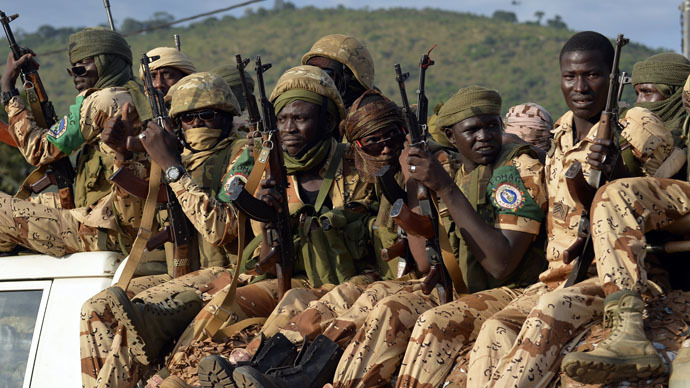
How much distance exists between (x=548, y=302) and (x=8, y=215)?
4424mm

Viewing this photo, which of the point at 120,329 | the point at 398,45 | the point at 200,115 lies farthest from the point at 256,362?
the point at 398,45

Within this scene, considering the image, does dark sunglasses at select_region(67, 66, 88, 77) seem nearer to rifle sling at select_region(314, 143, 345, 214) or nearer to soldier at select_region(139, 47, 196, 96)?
soldier at select_region(139, 47, 196, 96)

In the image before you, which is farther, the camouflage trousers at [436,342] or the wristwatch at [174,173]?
the wristwatch at [174,173]

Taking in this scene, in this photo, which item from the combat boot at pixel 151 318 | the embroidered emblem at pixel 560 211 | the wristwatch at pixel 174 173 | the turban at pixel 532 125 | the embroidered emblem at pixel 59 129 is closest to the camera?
the embroidered emblem at pixel 560 211

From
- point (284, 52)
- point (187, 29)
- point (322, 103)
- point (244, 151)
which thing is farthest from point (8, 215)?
point (187, 29)

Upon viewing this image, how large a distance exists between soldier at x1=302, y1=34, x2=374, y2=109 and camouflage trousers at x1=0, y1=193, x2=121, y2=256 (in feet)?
6.78

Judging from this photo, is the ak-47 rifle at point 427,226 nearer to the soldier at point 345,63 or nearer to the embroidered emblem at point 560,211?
the embroidered emblem at point 560,211

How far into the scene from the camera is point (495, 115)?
17.9 feet

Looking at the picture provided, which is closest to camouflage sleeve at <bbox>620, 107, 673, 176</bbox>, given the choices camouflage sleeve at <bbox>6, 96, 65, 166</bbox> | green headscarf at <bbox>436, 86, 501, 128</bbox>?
green headscarf at <bbox>436, 86, 501, 128</bbox>

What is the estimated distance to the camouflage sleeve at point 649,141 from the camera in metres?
4.81

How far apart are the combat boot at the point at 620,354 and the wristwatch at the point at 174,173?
10.0 ft

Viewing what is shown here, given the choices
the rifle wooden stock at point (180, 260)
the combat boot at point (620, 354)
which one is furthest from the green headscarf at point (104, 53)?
the combat boot at point (620, 354)

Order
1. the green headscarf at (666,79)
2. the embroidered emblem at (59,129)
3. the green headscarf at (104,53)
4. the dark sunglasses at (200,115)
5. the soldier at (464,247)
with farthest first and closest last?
the green headscarf at (104,53), the embroidered emblem at (59,129), the dark sunglasses at (200,115), the green headscarf at (666,79), the soldier at (464,247)

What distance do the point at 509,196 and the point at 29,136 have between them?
159 inches
